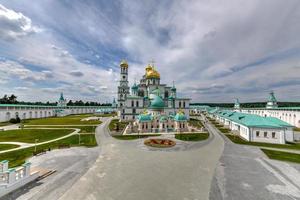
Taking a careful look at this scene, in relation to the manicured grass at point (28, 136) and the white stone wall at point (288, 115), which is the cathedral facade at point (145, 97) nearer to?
the manicured grass at point (28, 136)

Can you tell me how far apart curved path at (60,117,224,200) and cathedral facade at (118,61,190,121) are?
3113 centimetres

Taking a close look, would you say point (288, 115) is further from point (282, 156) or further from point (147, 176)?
point (147, 176)

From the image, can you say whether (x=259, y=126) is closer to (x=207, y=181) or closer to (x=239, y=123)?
(x=239, y=123)

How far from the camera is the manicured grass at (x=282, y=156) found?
18.9 metres

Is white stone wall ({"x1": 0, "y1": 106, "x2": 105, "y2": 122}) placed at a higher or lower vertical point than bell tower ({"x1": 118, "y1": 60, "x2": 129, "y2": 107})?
lower

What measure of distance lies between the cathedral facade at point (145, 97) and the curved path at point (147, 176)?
31132 millimetres

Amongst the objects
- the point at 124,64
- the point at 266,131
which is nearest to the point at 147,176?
the point at 266,131

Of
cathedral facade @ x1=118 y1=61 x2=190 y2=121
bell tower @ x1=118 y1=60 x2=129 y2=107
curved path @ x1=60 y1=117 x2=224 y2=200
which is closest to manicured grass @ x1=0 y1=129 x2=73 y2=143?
curved path @ x1=60 y1=117 x2=224 y2=200

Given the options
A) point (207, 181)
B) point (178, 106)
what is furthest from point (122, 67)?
point (207, 181)

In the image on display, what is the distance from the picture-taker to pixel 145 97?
176ft

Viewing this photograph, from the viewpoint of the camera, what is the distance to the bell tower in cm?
5741

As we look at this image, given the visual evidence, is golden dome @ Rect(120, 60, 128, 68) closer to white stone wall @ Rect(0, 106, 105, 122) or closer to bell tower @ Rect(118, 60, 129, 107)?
bell tower @ Rect(118, 60, 129, 107)

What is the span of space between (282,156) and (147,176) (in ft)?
63.9

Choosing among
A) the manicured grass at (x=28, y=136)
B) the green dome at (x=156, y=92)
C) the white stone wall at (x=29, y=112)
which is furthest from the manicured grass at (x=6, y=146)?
the white stone wall at (x=29, y=112)
